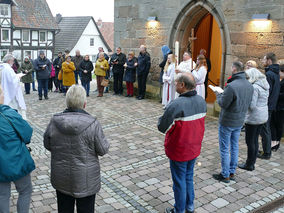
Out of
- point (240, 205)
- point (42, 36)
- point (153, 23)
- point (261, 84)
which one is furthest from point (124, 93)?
point (42, 36)

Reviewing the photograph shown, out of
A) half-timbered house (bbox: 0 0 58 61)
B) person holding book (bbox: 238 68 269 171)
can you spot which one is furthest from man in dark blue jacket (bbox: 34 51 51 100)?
half-timbered house (bbox: 0 0 58 61)

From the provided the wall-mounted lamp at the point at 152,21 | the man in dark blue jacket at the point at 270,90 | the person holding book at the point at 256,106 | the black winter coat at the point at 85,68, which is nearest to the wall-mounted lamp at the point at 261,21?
the man in dark blue jacket at the point at 270,90

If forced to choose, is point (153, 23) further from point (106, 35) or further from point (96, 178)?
point (106, 35)

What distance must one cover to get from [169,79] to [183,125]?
18.8ft

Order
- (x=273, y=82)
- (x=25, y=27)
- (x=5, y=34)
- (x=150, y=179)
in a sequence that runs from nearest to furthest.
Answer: (x=150, y=179) < (x=273, y=82) < (x=5, y=34) < (x=25, y=27)

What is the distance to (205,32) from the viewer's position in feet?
35.2

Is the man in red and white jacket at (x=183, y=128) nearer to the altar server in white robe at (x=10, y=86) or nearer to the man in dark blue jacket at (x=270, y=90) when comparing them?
the man in dark blue jacket at (x=270, y=90)

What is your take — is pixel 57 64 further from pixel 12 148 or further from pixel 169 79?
pixel 12 148

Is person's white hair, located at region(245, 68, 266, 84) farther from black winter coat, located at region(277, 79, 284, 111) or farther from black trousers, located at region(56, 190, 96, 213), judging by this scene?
black trousers, located at region(56, 190, 96, 213)

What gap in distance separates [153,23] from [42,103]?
4.33 meters

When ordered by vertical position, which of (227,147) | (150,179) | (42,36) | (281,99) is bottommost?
(150,179)

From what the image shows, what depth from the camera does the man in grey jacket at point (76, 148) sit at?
2904 millimetres

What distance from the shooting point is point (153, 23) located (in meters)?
10.6

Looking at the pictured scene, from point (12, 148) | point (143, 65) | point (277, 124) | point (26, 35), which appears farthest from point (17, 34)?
point (12, 148)
